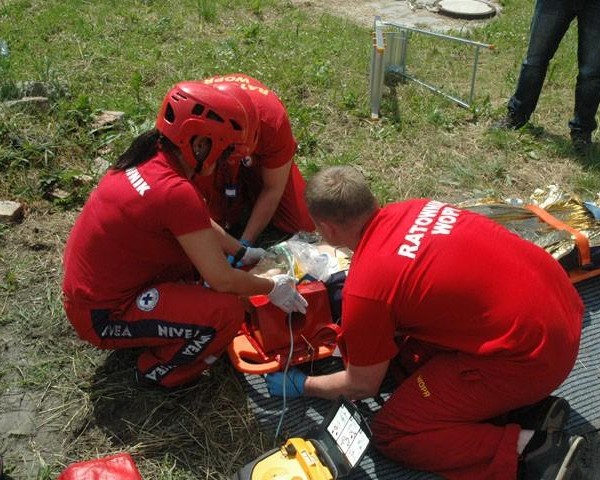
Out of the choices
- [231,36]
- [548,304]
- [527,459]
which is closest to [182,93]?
[548,304]

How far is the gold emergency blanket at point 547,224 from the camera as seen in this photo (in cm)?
369

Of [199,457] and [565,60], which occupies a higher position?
[565,60]

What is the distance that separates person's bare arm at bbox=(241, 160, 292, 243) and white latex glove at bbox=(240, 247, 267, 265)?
1.02 ft

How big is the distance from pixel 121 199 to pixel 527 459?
201 cm

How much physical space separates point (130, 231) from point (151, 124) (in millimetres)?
2623

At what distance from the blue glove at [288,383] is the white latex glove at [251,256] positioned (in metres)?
0.76

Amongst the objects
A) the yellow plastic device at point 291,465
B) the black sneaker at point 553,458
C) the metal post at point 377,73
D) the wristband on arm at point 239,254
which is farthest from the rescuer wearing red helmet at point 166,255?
the metal post at point 377,73

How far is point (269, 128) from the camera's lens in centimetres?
372

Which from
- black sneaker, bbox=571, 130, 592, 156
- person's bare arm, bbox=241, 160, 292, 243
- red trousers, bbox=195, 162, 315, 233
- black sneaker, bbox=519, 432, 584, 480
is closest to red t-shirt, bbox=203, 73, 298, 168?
person's bare arm, bbox=241, 160, 292, 243

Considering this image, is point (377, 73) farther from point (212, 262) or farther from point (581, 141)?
point (212, 262)

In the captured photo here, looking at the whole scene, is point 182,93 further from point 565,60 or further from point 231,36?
point 565,60

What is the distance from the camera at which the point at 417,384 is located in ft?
9.17

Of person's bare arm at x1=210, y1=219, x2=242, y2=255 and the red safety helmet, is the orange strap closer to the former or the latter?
person's bare arm at x1=210, y1=219, x2=242, y2=255

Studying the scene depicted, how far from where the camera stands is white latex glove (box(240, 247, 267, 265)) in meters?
3.63
